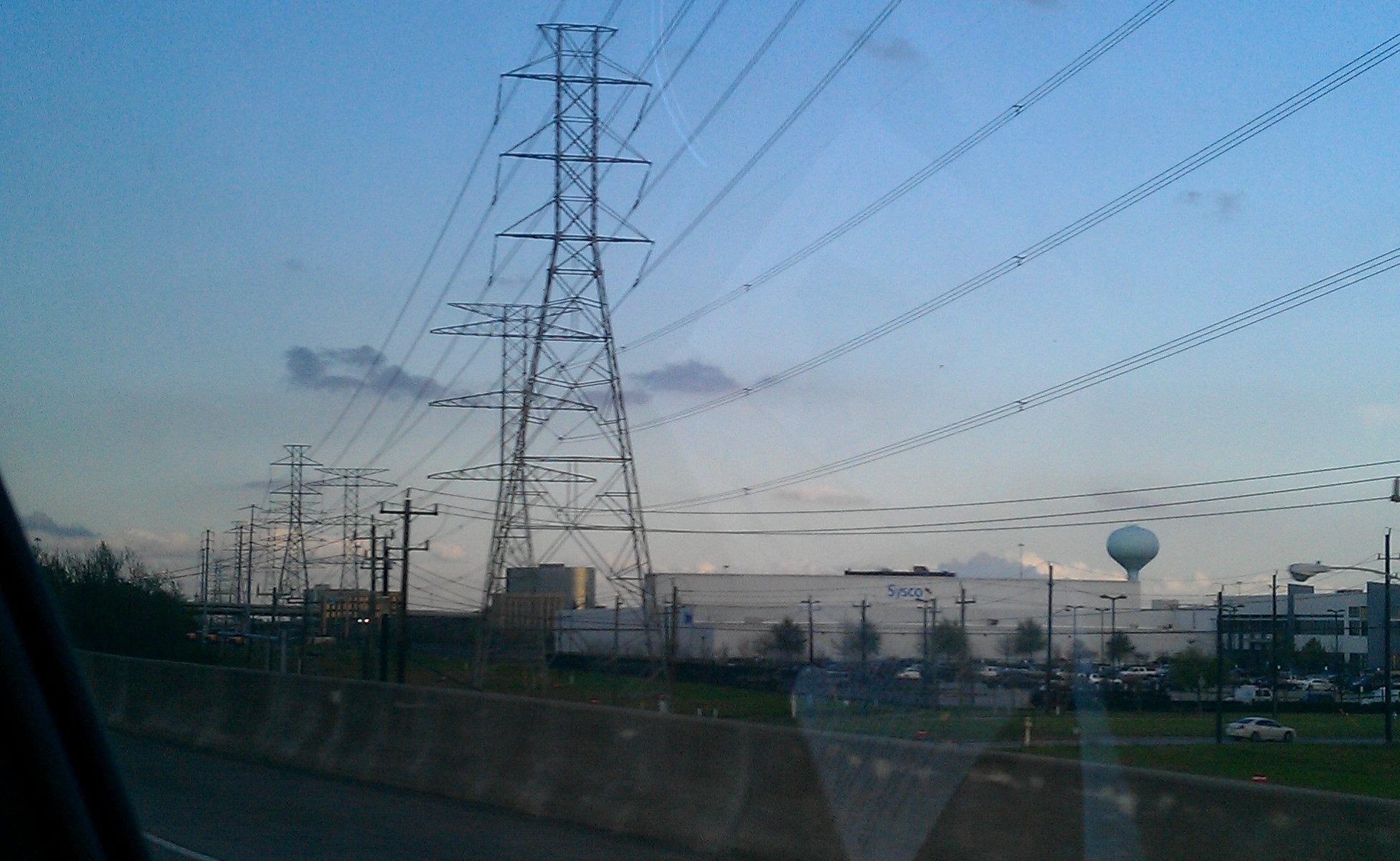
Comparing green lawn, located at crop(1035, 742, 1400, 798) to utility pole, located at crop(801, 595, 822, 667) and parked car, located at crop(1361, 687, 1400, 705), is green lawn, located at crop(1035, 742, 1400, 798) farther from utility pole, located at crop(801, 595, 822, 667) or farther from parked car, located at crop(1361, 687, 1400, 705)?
parked car, located at crop(1361, 687, 1400, 705)

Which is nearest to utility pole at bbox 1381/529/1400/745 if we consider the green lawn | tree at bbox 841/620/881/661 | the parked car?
the green lawn

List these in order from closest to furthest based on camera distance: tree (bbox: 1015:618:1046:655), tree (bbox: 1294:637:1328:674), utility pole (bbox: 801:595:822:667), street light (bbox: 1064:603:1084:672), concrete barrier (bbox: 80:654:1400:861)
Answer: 1. concrete barrier (bbox: 80:654:1400:861)
2. utility pole (bbox: 801:595:822:667)
3. street light (bbox: 1064:603:1084:672)
4. tree (bbox: 1015:618:1046:655)
5. tree (bbox: 1294:637:1328:674)

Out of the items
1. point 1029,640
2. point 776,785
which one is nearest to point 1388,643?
point 1029,640

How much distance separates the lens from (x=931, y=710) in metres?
33.1

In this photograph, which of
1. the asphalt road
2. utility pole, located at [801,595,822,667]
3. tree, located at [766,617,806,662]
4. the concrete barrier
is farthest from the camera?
tree, located at [766,617,806,662]

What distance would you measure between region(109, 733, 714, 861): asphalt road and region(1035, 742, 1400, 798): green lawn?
15339 mm

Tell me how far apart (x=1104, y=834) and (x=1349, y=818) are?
1.64 meters

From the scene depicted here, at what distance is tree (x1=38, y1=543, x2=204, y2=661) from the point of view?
33.2m

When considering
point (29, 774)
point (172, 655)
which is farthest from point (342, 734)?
point (172, 655)

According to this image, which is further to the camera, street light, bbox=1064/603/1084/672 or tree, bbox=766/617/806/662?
tree, bbox=766/617/806/662

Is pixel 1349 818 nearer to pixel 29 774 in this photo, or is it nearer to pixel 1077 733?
pixel 29 774

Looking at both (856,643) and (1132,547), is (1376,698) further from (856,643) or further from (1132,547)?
(856,643)

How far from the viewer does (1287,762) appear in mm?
38219

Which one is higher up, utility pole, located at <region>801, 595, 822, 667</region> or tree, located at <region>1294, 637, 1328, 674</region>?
utility pole, located at <region>801, 595, 822, 667</region>
